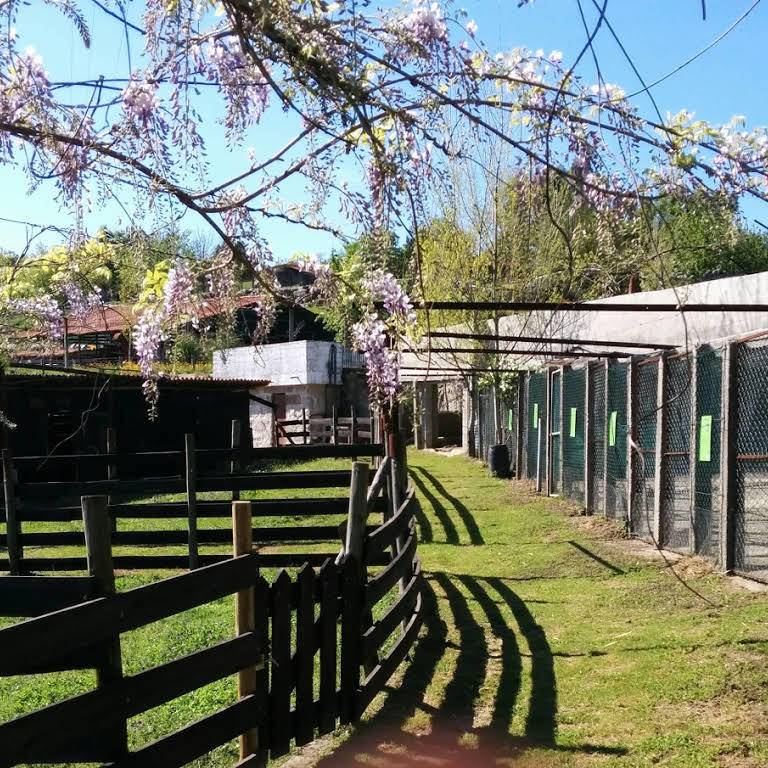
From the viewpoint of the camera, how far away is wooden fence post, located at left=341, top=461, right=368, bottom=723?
15.0ft

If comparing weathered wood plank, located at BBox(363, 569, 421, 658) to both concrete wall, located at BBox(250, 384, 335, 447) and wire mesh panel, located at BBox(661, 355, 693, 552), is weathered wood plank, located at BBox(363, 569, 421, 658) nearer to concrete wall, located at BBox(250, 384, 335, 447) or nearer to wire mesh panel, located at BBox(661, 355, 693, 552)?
wire mesh panel, located at BBox(661, 355, 693, 552)

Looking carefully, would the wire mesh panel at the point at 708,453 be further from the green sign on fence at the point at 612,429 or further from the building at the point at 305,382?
the building at the point at 305,382

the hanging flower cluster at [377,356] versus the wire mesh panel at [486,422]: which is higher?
the hanging flower cluster at [377,356]

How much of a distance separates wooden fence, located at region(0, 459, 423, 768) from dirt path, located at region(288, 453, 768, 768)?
35cm

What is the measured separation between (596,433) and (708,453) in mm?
4545

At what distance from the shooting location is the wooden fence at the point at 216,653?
2.95 meters

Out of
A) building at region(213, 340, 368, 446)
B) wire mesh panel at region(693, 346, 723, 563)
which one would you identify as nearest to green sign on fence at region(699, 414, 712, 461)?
wire mesh panel at region(693, 346, 723, 563)

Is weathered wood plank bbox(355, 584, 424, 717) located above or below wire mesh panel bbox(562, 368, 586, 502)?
below

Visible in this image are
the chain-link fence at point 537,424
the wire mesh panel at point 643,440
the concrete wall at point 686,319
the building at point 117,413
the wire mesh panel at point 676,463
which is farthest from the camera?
the building at point 117,413

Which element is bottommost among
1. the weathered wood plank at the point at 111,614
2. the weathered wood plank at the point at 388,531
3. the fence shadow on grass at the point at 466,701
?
the fence shadow on grass at the point at 466,701

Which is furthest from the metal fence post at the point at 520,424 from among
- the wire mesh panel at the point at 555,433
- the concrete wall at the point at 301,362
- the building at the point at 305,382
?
the concrete wall at the point at 301,362

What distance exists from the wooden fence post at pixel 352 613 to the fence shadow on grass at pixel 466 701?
0.68ft

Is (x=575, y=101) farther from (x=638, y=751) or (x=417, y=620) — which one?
(x=417, y=620)

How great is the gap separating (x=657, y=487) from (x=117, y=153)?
7.32 m
